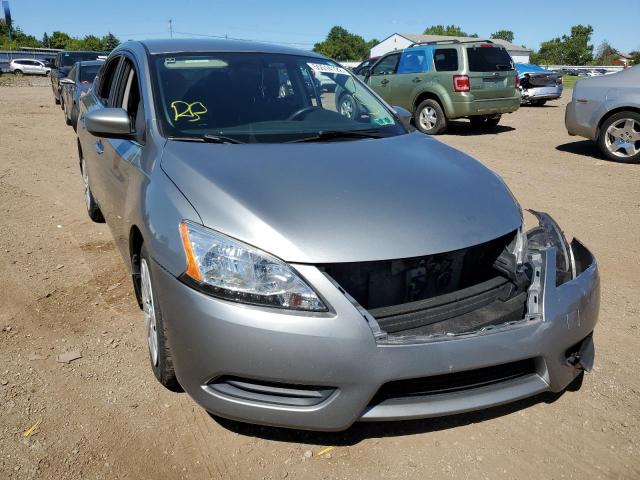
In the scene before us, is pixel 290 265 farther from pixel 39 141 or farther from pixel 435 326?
pixel 39 141

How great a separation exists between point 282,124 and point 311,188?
0.90 metres

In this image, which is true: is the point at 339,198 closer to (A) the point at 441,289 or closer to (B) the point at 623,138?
(A) the point at 441,289

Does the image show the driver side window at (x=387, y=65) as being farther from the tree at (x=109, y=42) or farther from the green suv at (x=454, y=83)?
the tree at (x=109, y=42)

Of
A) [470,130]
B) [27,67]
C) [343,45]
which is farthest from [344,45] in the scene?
[470,130]

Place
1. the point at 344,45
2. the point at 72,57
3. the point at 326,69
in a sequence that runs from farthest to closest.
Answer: the point at 344,45 < the point at 72,57 < the point at 326,69

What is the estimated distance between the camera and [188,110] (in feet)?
10.3

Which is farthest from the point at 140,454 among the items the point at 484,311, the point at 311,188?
the point at 484,311

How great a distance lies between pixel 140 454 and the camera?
240 cm

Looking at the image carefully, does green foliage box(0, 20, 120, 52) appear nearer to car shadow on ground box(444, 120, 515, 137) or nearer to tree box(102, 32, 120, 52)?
tree box(102, 32, 120, 52)

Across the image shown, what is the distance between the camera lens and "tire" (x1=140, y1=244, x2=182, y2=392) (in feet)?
8.29

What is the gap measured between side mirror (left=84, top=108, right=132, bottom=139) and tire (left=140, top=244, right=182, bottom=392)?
0.78 metres

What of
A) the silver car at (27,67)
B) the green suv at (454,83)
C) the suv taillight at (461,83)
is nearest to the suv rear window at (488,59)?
the green suv at (454,83)

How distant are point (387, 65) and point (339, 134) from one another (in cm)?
1065

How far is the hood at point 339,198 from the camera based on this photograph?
2.19 metres
